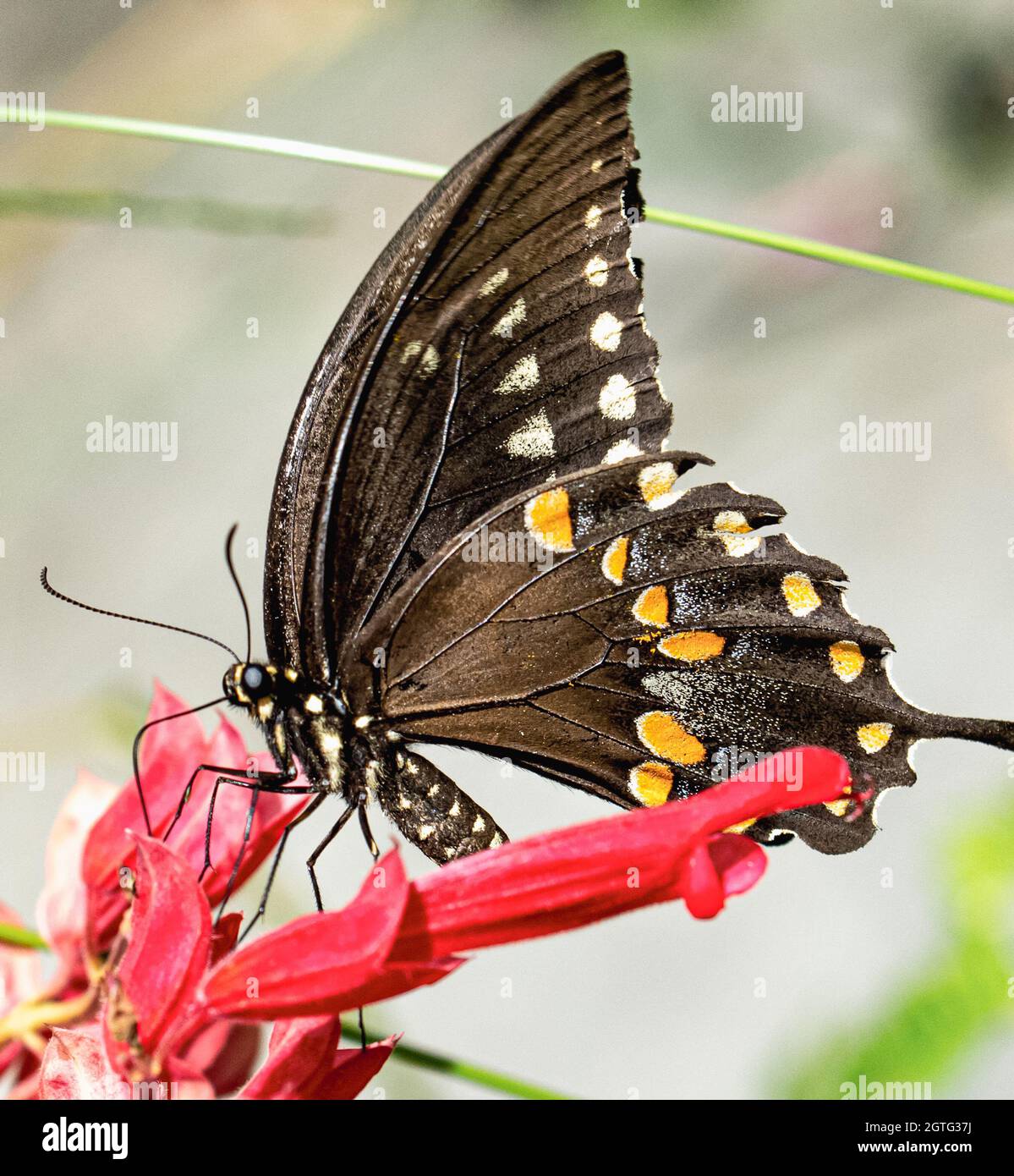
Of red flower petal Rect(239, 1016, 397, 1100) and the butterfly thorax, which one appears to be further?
the butterfly thorax

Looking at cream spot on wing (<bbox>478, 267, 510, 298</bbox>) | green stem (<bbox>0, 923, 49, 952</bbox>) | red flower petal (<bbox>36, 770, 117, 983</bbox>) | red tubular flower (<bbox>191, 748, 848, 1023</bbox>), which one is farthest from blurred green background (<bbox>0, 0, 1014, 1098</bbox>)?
red tubular flower (<bbox>191, 748, 848, 1023</bbox>)

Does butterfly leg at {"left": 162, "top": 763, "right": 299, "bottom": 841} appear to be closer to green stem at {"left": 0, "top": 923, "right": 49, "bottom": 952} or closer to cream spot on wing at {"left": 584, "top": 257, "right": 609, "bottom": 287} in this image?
green stem at {"left": 0, "top": 923, "right": 49, "bottom": 952}

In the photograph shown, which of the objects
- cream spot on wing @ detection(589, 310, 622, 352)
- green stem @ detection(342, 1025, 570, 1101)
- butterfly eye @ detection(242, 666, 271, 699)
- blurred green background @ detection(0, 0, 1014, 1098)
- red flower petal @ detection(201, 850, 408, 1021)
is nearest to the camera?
red flower petal @ detection(201, 850, 408, 1021)

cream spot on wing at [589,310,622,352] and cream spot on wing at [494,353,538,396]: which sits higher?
cream spot on wing at [589,310,622,352]

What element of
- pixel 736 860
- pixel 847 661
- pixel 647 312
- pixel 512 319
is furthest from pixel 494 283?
pixel 647 312
